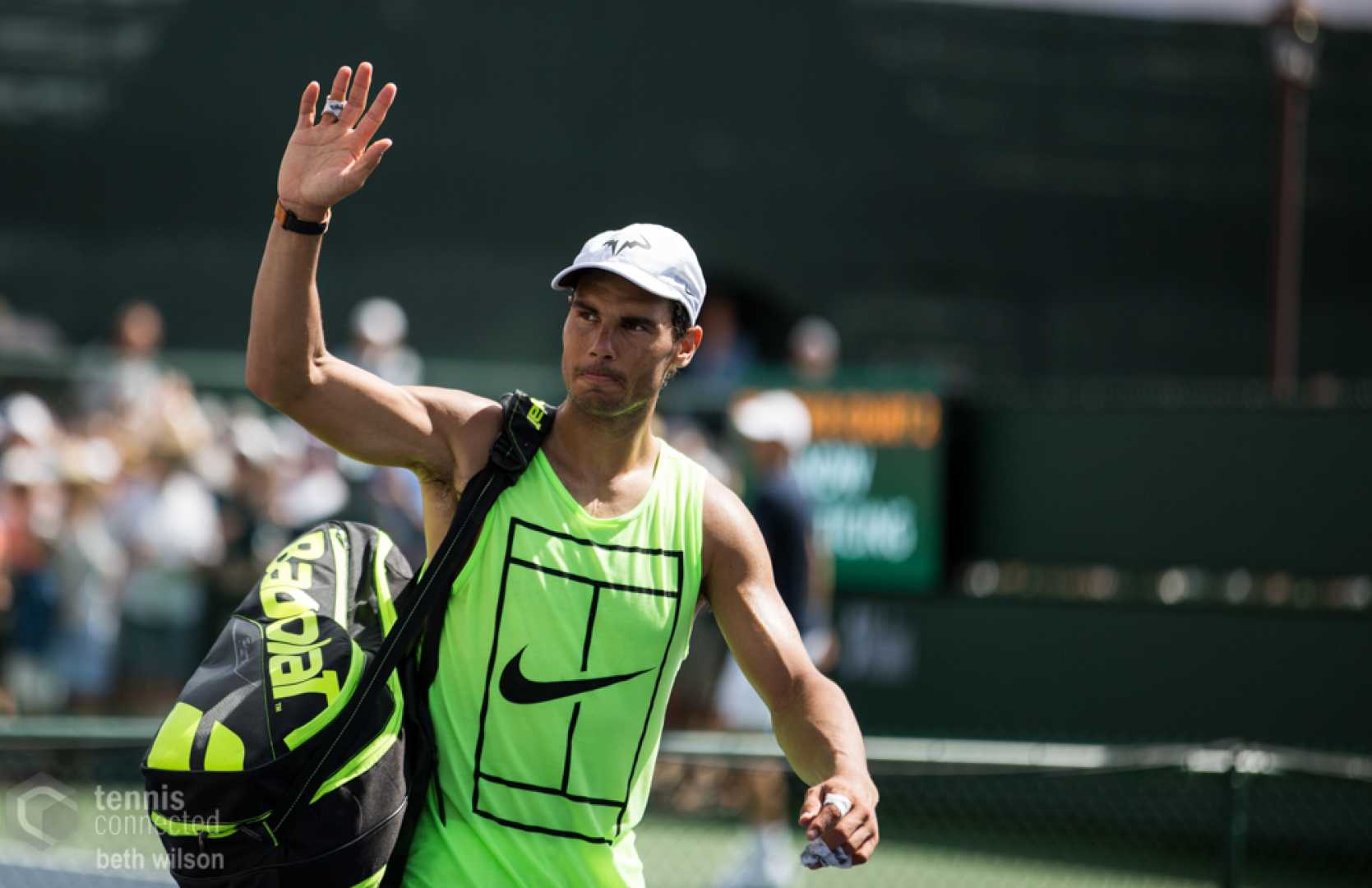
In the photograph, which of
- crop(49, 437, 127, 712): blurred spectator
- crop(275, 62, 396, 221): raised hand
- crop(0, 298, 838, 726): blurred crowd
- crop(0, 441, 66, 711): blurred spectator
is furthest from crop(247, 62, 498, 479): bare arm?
crop(49, 437, 127, 712): blurred spectator

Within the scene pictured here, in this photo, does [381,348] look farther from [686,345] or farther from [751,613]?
[751,613]

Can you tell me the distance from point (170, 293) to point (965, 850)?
8.50 m

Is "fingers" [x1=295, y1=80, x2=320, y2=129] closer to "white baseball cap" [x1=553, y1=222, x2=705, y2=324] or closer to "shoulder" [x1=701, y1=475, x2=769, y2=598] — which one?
"white baseball cap" [x1=553, y1=222, x2=705, y2=324]

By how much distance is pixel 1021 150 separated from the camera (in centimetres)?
1662

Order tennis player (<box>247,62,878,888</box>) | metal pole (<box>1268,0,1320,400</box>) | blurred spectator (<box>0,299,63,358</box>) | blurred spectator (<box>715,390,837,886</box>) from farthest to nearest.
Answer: blurred spectator (<box>0,299,63,358</box>) < metal pole (<box>1268,0,1320,400</box>) < blurred spectator (<box>715,390,837,886</box>) < tennis player (<box>247,62,878,888</box>)

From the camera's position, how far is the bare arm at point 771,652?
3.72 meters

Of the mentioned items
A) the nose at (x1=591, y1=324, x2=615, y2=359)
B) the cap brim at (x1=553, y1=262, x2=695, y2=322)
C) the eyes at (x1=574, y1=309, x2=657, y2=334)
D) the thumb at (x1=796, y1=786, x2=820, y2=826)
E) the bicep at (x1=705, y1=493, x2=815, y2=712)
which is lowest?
the thumb at (x1=796, y1=786, x2=820, y2=826)

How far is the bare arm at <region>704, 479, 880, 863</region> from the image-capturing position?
3.72 meters

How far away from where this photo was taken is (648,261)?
12.1 ft

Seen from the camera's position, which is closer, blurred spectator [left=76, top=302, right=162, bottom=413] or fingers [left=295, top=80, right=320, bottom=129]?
fingers [left=295, top=80, right=320, bottom=129]

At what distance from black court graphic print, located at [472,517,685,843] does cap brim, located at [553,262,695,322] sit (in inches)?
20.4

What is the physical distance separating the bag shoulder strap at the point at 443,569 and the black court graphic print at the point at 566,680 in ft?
0.30

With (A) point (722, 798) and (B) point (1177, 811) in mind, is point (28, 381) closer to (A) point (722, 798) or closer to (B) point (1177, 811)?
(A) point (722, 798)

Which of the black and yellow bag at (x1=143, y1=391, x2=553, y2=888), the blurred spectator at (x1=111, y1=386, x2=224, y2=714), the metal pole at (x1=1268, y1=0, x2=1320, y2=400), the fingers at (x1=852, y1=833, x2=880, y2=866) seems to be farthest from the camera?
the metal pole at (x1=1268, y1=0, x2=1320, y2=400)
